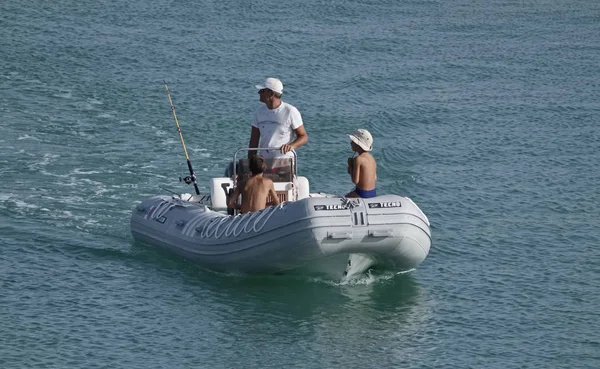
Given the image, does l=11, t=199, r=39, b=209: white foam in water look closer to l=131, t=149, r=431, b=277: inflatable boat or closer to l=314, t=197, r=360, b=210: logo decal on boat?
l=131, t=149, r=431, b=277: inflatable boat

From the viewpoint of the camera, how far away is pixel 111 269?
614 inches

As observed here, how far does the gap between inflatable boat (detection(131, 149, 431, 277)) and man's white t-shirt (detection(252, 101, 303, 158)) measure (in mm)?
293

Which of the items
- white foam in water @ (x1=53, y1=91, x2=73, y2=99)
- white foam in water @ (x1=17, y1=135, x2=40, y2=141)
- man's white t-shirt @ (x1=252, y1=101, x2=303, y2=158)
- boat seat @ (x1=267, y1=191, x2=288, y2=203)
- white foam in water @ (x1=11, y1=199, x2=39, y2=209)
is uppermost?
white foam in water @ (x1=53, y1=91, x2=73, y2=99)

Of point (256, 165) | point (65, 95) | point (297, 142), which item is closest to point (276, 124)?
point (297, 142)

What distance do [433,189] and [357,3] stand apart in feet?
52.1

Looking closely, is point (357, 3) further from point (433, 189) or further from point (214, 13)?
point (433, 189)

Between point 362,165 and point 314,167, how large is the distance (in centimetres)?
621

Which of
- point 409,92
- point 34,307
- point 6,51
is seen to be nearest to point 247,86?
point 409,92

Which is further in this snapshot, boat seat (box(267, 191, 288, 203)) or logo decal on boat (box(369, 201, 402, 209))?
boat seat (box(267, 191, 288, 203))

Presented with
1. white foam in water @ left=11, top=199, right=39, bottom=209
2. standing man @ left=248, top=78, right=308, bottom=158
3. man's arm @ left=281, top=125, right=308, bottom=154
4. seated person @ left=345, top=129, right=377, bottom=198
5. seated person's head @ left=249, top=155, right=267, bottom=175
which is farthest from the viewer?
white foam in water @ left=11, top=199, right=39, bottom=209

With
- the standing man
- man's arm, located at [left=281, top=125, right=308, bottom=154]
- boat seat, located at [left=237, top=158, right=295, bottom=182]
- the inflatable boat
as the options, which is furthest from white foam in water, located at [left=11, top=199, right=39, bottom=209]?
man's arm, located at [left=281, top=125, right=308, bottom=154]

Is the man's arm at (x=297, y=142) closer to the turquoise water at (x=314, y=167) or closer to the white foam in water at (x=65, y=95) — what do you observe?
the turquoise water at (x=314, y=167)

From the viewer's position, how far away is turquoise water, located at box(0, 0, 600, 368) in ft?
44.4

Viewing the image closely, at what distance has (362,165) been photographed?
14234 mm
